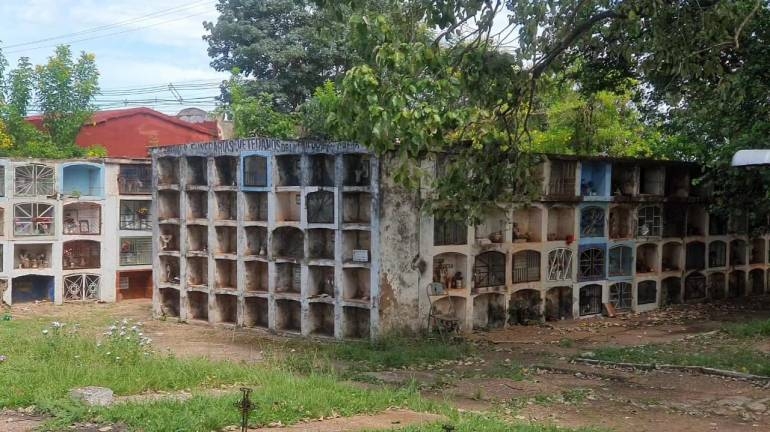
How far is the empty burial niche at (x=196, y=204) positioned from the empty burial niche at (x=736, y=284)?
12.0 m

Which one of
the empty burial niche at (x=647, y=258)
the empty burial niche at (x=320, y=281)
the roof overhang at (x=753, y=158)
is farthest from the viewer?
the empty burial niche at (x=647, y=258)

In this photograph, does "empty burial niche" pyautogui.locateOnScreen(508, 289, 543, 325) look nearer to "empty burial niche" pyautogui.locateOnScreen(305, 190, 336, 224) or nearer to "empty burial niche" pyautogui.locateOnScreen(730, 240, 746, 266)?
"empty burial niche" pyautogui.locateOnScreen(305, 190, 336, 224)

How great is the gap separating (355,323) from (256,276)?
2469 millimetres

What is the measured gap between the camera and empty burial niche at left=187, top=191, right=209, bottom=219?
1609cm

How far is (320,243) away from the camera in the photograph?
47.0 ft

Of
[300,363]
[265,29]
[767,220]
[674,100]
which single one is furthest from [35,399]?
[265,29]

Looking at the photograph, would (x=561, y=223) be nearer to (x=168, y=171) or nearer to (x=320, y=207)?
(x=320, y=207)

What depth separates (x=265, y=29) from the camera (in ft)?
78.2

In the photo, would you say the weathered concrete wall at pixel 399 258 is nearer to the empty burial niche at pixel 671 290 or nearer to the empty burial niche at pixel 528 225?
the empty burial niche at pixel 528 225

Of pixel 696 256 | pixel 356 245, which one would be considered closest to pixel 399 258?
pixel 356 245

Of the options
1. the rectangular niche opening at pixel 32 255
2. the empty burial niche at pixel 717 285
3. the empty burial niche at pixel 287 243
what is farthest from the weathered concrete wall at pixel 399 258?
the rectangular niche opening at pixel 32 255

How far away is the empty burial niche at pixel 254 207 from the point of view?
49.5ft

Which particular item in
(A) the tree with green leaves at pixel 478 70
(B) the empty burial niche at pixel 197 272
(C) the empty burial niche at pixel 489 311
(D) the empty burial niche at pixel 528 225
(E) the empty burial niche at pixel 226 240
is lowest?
(C) the empty burial niche at pixel 489 311

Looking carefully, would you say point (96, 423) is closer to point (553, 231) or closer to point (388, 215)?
point (388, 215)
